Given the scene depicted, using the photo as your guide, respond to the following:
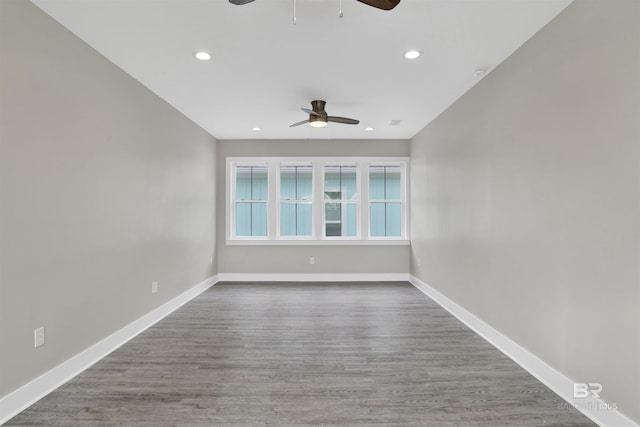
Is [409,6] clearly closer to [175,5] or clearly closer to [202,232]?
[175,5]

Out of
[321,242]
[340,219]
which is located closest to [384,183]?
[340,219]

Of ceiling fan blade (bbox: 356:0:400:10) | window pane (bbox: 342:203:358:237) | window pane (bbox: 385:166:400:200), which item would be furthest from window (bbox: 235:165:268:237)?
ceiling fan blade (bbox: 356:0:400:10)

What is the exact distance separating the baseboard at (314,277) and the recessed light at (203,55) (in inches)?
162

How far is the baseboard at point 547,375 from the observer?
1.89 meters

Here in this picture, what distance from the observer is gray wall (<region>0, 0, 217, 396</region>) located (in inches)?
80.3

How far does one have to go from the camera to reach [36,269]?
220 centimetres

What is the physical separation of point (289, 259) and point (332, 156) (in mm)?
2121

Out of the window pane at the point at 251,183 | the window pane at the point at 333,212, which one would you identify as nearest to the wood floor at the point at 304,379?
the window pane at the point at 333,212

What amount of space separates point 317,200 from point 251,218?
52.8 inches

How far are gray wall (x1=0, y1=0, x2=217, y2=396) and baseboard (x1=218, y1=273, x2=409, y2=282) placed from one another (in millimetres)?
2084

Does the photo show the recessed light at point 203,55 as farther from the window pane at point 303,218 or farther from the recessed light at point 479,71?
the window pane at point 303,218

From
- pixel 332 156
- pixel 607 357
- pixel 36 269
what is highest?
pixel 332 156

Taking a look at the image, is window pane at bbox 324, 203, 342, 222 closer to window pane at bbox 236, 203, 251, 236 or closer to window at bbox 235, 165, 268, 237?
window at bbox 235, 165, 268, 237

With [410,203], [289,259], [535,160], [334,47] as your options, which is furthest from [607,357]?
[289,259]
